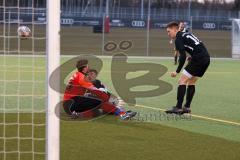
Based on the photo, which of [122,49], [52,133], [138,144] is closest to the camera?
[52,133]

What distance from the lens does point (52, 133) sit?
238 inches

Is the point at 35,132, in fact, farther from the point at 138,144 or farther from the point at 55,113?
the point at 55,113

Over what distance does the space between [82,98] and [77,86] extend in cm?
25

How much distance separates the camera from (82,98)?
11.2m

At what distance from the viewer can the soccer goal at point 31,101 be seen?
5.99 metres

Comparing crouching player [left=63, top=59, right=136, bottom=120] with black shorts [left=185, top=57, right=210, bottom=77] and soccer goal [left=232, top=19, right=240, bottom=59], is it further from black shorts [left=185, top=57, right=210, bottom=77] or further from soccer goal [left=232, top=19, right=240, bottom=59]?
soccer goal [left=232, top=19, right=240, bottom=59]

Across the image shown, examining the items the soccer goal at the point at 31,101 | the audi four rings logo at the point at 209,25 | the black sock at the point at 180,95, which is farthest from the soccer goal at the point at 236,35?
the black sock at the point at 180,95

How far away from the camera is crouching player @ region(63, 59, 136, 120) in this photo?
11.1 m

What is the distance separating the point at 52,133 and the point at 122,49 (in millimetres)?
31969

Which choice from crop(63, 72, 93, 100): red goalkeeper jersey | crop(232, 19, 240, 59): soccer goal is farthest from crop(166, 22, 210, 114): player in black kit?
crop(232, 19, 240, 59): soccer goal

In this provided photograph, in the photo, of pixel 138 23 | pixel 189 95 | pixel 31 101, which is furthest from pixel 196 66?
pixel 138 23

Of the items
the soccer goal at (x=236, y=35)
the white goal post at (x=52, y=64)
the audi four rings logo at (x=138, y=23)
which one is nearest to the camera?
the white goal post at (x=52, y=64)

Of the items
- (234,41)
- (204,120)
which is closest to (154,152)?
(204,120)

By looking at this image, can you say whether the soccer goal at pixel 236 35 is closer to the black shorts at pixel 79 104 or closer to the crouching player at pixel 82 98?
the crouching player at pixel 82 98
